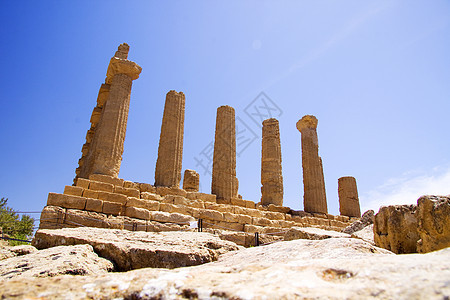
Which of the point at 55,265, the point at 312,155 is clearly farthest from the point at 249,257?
the point at 312,155

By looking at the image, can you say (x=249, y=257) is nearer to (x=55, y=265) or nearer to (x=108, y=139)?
(x=55, y=265)

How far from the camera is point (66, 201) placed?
9.46 m

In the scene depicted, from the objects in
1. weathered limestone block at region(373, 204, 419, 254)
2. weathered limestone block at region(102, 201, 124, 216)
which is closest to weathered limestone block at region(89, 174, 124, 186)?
weathered limestone block at region(102, 201, 124, 216)

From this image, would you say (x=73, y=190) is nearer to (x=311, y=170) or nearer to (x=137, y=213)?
(x=137, y=213)

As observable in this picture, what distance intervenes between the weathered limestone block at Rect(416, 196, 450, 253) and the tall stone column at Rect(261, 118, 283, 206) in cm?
1266

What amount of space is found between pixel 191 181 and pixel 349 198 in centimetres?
1114

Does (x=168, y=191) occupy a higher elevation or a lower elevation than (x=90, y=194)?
higher

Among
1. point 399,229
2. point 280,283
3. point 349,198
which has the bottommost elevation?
point 280,283

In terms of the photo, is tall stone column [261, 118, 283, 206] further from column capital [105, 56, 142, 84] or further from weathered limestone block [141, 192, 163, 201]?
column capital [105, 56, 142, 84]

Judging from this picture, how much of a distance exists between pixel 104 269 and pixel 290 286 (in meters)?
2.57

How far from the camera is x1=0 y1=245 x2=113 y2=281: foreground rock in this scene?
303 cm

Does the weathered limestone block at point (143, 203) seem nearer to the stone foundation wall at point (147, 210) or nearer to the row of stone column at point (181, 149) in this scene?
the stone foundation wall at point (147, 210)

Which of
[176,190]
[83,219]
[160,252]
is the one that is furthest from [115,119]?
[160,252]

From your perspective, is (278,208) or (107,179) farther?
(278,208)
